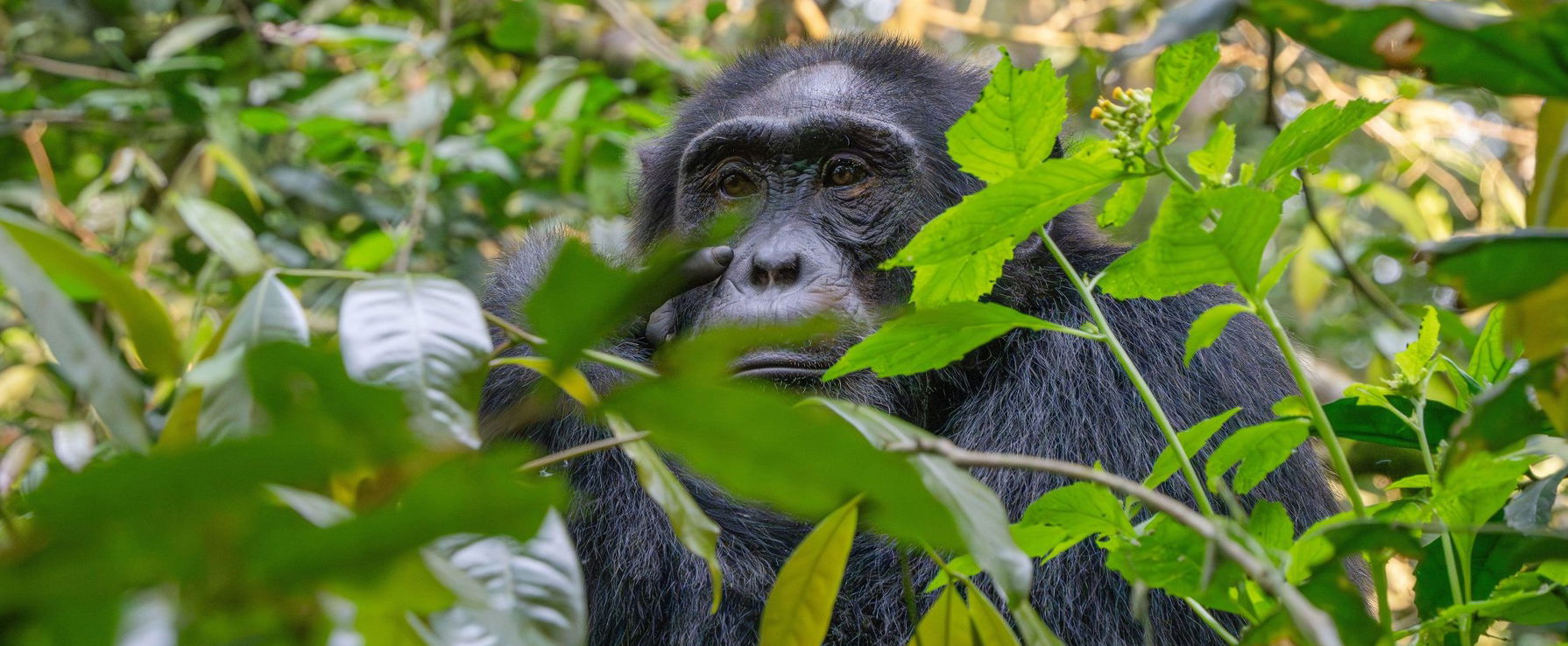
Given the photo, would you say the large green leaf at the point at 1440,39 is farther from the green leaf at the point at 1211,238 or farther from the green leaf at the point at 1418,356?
the green leaf at the point at 1418,356

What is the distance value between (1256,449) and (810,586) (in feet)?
1.49

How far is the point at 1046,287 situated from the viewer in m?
2.34

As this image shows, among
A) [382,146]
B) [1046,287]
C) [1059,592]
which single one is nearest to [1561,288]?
[1059,592]

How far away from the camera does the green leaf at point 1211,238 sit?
36.5 inches

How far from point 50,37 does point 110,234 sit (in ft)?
3.31

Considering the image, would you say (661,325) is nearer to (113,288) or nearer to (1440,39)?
(113,288)

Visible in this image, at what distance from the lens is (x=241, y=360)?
736mm

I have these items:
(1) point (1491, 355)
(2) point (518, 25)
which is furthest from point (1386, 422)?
(2) point (518, 25)

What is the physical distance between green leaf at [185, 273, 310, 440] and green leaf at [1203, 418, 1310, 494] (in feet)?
2.55

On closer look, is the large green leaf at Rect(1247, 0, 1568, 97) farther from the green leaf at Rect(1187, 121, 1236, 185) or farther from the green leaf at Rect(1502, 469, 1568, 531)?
the green leaf at Rect(1502, 469, 1568, 531)

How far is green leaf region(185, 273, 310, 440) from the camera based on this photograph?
0.77 m

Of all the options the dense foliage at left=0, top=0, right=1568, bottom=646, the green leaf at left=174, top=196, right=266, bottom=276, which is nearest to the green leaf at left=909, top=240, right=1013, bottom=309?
the dense foliage at left=0, top=0, right=1568, bottom=646

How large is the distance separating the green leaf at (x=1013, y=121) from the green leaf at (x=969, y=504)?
35cm

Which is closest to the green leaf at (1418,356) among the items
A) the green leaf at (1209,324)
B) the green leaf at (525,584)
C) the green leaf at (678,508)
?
the green leaf at (1209,324)
